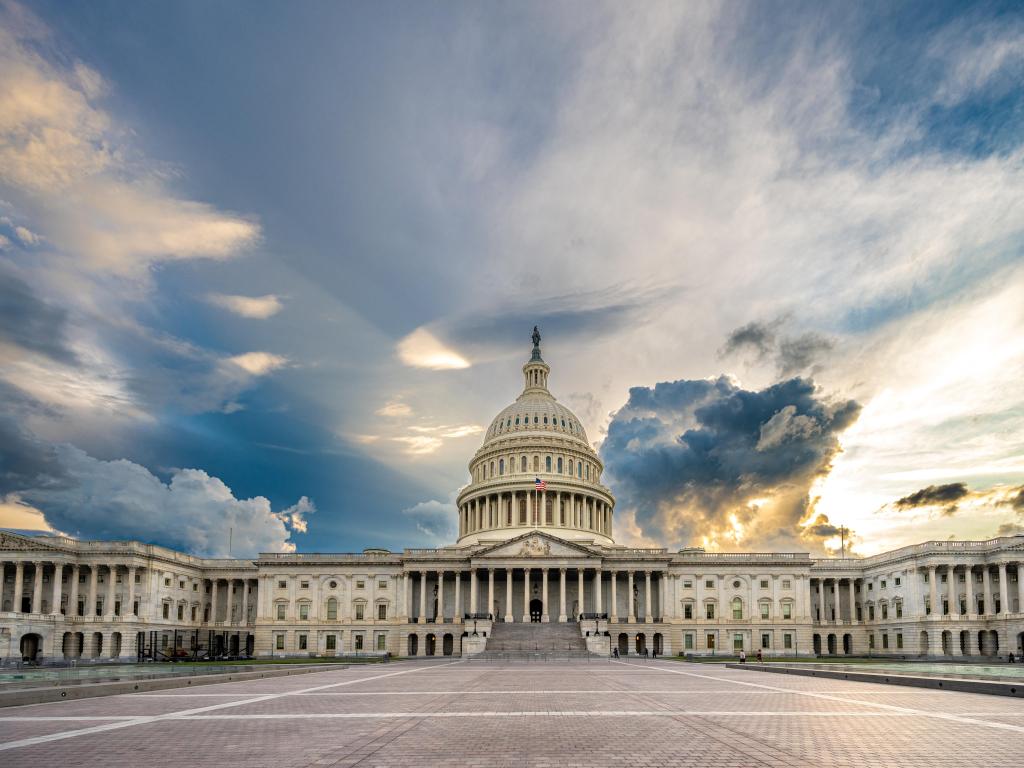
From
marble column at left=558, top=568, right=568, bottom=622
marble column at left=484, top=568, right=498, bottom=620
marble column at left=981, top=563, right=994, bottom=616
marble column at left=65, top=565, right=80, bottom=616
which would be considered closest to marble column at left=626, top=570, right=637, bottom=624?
marble column at left=558, top=568, right=568, bottom=622

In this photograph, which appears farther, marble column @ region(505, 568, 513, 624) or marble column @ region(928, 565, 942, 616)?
marble column @ region(505, 568, 513, 624)

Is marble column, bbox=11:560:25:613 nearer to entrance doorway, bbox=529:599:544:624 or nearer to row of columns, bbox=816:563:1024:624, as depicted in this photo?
entrance doorway, bbox=529:599:544:624

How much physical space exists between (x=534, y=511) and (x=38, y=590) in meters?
68.1

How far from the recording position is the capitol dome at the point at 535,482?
133750mm

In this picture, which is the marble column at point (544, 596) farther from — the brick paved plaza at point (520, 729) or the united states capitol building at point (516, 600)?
the brick paved plaza at point (520, 729)

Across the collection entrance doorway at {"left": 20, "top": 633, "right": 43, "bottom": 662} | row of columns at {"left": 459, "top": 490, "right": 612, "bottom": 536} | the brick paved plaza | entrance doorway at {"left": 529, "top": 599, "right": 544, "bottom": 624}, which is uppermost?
row of columns at {"left": 459, "top": 490, "right": 612, "bottom": 536}

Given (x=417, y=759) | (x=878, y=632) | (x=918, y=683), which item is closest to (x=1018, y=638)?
(x=878, y=632)

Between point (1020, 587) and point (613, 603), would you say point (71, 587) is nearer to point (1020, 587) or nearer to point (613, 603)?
point (613, 603)

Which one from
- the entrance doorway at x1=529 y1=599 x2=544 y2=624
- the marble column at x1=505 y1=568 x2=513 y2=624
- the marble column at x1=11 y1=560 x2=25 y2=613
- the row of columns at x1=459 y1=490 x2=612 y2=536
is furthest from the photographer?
the row of columns at x1=459 y1=490 x2=612 y2=536

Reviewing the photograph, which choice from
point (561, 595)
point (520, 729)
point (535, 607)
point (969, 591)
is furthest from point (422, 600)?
point (520, 729)

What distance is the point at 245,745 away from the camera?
1914 cm

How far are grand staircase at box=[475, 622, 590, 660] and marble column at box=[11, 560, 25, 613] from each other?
53.1m

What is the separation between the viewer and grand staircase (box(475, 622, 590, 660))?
86000mm

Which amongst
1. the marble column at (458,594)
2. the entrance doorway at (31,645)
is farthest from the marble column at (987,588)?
the entrance doorway at (31,645)
